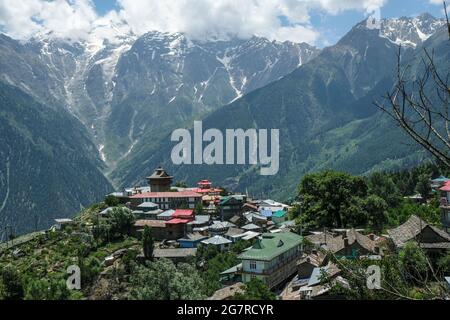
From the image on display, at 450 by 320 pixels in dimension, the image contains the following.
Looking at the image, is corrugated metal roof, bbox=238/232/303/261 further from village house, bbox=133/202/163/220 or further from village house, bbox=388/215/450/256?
village house, bbox=133/202/163/220

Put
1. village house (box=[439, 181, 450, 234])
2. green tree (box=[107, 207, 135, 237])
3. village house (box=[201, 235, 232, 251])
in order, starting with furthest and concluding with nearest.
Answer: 1. green tree (box=[107, 207, 135, 237])
2. village house (box=[201, 235, 232, 251])
3. village house (box=[439, 181, 450, 234])

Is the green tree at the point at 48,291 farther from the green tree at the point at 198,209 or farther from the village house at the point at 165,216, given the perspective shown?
the green tree at the point at 198,209

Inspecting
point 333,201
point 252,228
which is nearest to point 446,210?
point 333,201

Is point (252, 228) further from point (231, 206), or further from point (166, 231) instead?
point (231, 206)

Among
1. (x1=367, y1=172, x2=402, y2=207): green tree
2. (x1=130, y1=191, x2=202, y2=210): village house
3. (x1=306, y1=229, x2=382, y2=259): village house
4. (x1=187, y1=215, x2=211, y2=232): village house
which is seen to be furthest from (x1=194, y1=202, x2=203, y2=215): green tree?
(x1=306, y1=229, x2=382, y2=259): village house

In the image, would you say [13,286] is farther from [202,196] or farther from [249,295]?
[202,196]
